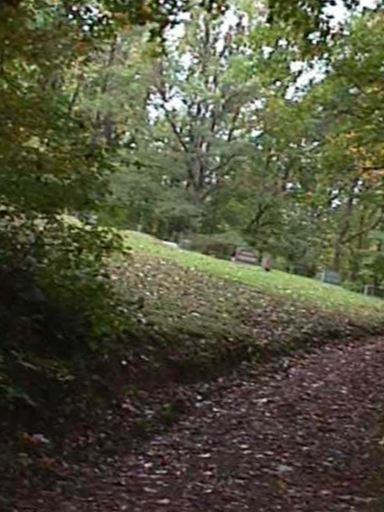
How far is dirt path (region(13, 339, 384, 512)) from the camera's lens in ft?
18.3

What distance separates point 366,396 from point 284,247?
2692 cm

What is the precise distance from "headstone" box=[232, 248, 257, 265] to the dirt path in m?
20.2

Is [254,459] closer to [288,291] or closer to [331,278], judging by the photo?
[288,291]

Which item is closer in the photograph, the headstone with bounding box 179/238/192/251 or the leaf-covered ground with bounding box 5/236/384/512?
the leaf-covered ground with bounding box 5/236/384/512

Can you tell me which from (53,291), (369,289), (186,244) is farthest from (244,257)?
(53,291)

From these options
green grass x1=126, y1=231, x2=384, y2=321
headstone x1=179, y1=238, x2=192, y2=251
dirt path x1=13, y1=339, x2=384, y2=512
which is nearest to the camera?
dirt path x1=13, y1=339, x2=384, y2=512

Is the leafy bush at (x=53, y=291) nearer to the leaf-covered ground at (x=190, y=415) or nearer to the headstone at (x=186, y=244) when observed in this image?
the leaf-covered ground at (x=190, y=415)

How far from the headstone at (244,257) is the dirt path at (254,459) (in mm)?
20173

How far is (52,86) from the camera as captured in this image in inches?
283

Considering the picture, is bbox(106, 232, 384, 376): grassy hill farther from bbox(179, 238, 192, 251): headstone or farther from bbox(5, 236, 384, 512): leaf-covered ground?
bbox(179, 238, 192, 251): headstone

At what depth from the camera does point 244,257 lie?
100 ft

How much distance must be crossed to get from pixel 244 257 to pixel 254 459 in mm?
23906

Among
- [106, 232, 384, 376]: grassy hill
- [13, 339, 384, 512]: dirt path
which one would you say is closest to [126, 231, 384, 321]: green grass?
[106, 232, 384, 376]: grassy hill

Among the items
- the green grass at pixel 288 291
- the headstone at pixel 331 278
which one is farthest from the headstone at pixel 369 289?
the green grass at pixel 288 291
